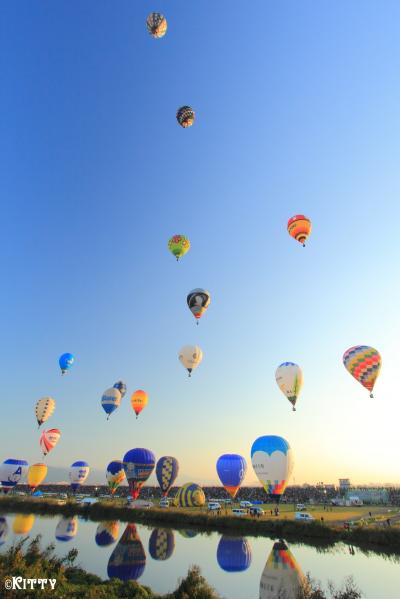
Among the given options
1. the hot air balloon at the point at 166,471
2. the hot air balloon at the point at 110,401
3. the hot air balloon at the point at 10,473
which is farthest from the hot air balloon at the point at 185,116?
the hot air balloon at the point at 10,473

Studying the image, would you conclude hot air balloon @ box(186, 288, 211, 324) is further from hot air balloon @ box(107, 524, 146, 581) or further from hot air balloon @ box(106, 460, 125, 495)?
hot air balloon @ box(106, 460, 125, 495)

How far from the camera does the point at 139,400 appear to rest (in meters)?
49.7

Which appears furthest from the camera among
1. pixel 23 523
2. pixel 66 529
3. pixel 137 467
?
pixel 137 467

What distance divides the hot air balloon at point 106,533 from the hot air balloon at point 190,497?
6.51 m

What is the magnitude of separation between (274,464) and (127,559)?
1265cm

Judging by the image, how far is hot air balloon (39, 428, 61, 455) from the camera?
171ft

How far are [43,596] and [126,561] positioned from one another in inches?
450

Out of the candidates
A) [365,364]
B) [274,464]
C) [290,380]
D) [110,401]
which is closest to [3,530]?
[110,401]

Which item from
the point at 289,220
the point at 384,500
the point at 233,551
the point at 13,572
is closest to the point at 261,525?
the point at 233,551

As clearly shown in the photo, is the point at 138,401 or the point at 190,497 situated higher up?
the point at 138,401

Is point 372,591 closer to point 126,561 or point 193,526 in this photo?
point 126,561

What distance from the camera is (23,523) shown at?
34750mm

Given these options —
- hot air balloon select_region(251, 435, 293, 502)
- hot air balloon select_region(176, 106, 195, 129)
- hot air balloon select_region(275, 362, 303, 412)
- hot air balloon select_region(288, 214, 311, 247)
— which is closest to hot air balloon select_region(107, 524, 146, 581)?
hot air balloon select_region(251, 435, 293, 502)

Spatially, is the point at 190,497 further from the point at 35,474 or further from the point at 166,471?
the point at 35,474
